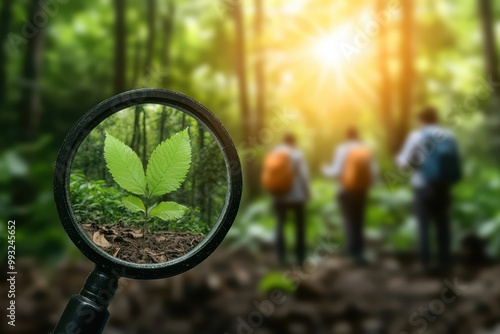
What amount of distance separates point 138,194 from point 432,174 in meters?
2.75

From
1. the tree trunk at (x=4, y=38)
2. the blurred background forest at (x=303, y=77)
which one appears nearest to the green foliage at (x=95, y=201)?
the blurred background forest at (x=303, y=77)

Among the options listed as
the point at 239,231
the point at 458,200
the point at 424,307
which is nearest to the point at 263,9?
the point at 239,231

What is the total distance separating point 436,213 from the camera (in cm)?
307

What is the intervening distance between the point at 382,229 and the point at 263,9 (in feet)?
4.57

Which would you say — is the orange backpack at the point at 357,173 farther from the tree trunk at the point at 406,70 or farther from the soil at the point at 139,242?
the soil at the point at 139,242

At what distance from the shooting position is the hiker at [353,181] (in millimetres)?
3102

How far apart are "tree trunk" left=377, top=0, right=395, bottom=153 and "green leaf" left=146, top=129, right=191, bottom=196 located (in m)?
3.32

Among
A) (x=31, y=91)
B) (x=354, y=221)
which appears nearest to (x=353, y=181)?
(x=354, y=221)

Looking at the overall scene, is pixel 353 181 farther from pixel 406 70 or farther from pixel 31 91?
pixel 31 91

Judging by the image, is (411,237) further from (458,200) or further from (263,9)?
(263,9)

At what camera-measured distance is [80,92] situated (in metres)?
3.45

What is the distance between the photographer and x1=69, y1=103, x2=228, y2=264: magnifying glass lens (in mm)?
294

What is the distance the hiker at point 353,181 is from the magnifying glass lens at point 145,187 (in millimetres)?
2809

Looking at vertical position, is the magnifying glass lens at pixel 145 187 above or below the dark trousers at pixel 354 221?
above
